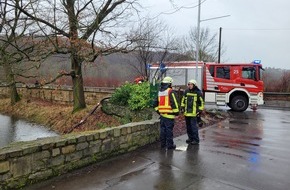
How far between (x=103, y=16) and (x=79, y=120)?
6084 millimetres

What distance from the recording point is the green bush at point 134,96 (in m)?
12.8

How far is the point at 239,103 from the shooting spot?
1817 cm

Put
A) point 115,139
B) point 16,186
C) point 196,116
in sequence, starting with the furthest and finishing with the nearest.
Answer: point 196,116, point 115,139, point 16,186

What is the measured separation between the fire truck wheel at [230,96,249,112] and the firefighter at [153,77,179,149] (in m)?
11.1

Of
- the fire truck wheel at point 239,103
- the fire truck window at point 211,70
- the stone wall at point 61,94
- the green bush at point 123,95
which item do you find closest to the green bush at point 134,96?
the green bush at point 123,95

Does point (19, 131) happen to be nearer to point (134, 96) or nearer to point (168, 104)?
point (134, 96)

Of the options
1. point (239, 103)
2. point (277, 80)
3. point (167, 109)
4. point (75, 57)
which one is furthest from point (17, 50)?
point (277, 80)

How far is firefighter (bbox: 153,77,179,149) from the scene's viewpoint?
7809mm

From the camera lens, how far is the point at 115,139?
24.1 feet

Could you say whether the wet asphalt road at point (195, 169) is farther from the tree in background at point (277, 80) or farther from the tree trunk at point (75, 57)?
the tree in background at point (277, 80)

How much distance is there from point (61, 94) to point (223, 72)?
15.2 meters

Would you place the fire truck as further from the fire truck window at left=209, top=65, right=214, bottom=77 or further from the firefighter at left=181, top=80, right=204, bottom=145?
the firefighter at left=181, top=80, right=204, bottom=145

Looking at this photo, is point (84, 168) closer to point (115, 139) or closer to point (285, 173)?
point (115, 139)

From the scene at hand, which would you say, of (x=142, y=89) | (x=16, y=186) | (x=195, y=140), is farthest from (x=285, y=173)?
(x=142, y=89)
